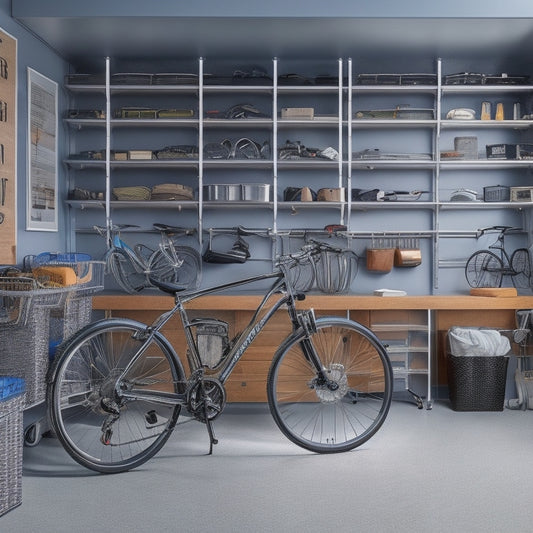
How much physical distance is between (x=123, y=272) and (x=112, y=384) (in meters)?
2.06

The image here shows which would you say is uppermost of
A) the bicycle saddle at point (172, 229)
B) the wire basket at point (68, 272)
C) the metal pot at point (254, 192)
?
the metal pot at point (254, 192)

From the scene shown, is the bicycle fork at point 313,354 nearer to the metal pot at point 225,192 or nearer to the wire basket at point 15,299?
the wire basket at point 15,299

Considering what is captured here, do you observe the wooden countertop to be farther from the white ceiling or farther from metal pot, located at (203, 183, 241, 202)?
the white ceiling

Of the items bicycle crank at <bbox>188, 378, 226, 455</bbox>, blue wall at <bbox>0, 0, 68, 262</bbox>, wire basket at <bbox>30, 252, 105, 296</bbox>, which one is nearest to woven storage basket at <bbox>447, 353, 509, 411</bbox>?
bicycle crank at <bbox>188, 378, 226, 455</bbox>

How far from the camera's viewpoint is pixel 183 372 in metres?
3.73

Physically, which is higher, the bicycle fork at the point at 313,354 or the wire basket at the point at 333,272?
the wire basket at the point at 333,272

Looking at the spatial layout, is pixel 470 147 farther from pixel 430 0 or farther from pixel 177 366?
pixel 177 366

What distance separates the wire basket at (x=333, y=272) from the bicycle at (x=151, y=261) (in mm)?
1039

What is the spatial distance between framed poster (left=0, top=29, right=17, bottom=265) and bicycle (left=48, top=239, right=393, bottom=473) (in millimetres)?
1200

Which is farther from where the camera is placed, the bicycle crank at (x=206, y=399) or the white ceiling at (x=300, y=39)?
the white ceiling at (x=300, y=39)

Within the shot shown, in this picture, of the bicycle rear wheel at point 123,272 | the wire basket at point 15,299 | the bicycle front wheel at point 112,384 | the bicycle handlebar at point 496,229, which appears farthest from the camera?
the bicycle handlebar at point 496,229

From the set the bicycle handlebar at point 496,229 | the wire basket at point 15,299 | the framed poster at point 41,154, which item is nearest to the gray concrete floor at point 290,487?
the wire basket at point 15,299

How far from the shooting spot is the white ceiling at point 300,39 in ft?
15.9

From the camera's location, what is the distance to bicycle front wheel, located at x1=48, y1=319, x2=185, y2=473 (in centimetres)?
341
